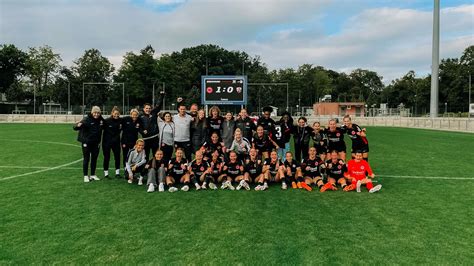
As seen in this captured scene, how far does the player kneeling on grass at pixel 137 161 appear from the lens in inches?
312

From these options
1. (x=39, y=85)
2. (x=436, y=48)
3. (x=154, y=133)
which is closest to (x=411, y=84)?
(x=436, y=48)

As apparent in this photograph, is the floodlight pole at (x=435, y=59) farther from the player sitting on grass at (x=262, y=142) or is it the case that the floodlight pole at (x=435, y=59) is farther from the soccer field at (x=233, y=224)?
the player sitting on grass at (x=262, y=142)

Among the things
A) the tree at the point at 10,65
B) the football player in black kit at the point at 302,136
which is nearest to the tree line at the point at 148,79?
the tree at the point at 10,65

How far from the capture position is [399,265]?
3750 mm

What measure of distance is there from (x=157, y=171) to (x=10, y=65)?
244ft

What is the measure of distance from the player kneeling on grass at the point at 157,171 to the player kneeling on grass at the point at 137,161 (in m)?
0.31

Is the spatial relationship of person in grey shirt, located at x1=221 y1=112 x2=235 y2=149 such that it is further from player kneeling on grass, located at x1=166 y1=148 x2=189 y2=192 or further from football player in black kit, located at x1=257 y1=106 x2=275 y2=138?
player kneeling on grass, located at x1=166 y1=148 x2=189 y2=192

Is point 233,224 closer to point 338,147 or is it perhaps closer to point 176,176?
point 176,176

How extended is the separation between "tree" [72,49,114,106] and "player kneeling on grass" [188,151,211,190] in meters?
62.5

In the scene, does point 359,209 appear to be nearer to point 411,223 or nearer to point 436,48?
point 411,223

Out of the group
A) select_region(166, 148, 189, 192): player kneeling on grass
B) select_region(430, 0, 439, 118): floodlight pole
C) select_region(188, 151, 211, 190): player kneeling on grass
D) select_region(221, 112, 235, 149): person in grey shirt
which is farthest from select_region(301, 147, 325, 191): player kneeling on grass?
select_region(430, 0, 439, 118): floodlight pole

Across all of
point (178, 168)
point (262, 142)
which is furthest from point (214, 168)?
point (262, 142)

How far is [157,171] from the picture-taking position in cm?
761

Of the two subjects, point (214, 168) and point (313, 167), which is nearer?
point (214, 168)
